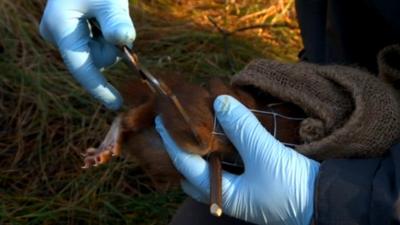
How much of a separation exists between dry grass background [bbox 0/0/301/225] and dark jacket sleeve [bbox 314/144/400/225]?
68 centimetres

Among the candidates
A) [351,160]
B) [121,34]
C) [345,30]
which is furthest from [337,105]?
[121,34]

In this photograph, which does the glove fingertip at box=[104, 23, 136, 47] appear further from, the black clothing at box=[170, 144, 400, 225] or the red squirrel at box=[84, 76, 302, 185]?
the black clothing at box=[170, 144, 400, 225]

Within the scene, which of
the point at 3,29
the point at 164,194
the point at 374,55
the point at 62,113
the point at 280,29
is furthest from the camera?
the point at 280,29

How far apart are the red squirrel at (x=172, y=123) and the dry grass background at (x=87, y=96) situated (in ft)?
1.58

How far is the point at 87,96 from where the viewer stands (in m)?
2.16

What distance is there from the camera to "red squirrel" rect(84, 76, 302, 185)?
3.78 feet

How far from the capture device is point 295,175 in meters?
1.13

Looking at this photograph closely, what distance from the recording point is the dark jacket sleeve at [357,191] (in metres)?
1.05

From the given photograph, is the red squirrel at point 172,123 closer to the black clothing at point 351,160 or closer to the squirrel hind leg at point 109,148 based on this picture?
the squirrel hind leg at point 109,148

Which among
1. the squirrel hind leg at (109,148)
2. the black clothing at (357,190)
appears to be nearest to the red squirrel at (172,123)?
the squirrel hind leg at (109,148)

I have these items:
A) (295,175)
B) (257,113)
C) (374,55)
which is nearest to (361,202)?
(295,175)

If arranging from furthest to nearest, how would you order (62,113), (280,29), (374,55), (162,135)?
(280,29), (62,113), (374,55), (162,135)

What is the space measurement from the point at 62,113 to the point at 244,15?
2.72 feet

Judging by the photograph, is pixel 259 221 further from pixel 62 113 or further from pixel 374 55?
pixel 62 113
